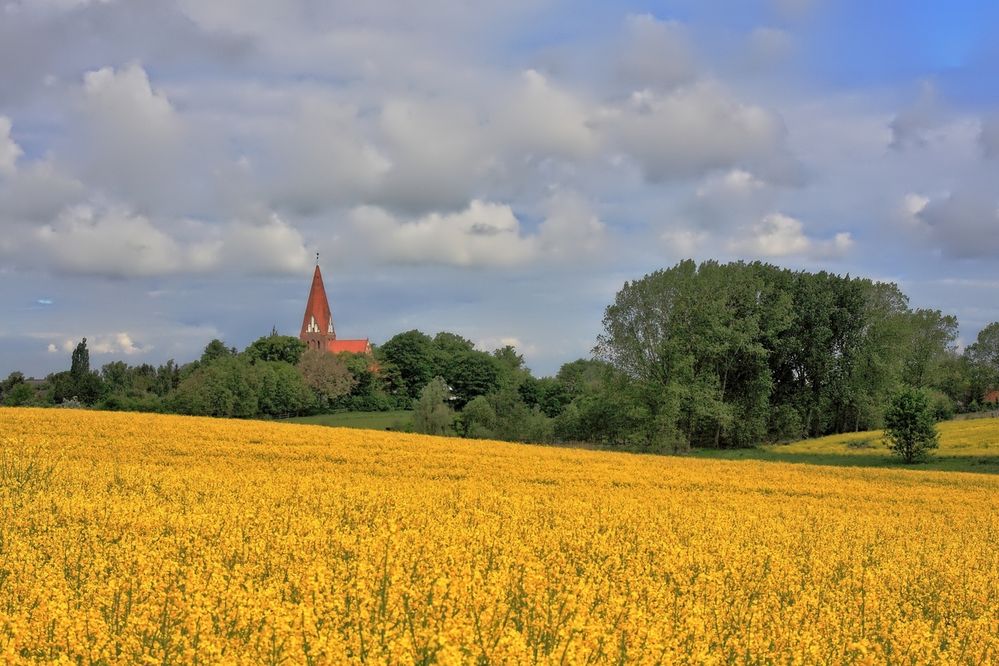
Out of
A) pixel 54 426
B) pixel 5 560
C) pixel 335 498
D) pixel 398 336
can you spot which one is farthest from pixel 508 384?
Answer: pixel 5 560

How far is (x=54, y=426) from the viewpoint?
28.5m

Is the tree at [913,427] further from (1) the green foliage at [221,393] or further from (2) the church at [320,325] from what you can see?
(2) the church at [320,325]

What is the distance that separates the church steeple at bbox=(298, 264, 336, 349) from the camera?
472 ft

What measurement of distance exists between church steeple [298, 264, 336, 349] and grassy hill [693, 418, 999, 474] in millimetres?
104517

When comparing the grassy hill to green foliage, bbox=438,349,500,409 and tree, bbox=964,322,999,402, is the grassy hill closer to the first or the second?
green foliage, bbox=438,349,500,409

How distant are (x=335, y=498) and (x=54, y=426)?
20804mm

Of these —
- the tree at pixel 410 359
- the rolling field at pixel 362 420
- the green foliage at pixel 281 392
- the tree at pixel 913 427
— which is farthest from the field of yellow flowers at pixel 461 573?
the tree at pixel 410 359

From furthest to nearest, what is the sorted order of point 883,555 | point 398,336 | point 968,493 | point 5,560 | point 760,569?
point 398,336
point 968,493
point 883,555
point 760,569
point 5,560

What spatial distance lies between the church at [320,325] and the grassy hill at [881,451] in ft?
331

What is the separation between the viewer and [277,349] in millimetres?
102312

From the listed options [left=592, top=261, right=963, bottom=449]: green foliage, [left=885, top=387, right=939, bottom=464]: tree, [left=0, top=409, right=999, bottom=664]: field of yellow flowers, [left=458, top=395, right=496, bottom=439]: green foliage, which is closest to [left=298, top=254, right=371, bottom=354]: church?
[left=458, top=395, right=496, bottom=439]: green foliage

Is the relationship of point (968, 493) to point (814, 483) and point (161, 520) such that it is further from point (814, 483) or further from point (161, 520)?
point (161, 520)

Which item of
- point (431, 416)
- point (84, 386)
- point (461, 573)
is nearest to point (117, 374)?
point (84, 386)

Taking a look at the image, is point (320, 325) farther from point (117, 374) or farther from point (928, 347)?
point (928, 347)
